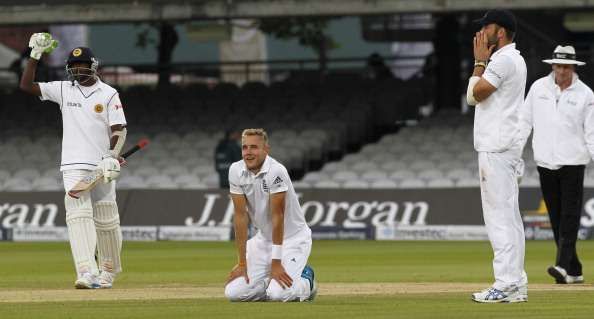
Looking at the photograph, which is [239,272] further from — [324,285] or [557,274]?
[557,274]

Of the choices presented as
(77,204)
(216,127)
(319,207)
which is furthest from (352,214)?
(77,204)

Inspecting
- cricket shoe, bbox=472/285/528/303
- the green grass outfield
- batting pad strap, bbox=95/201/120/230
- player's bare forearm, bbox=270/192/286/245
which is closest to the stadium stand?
the green grass outfield

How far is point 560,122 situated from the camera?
1078 cm

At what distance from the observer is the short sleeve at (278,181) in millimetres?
8680

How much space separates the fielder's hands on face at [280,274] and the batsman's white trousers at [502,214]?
1306 mm

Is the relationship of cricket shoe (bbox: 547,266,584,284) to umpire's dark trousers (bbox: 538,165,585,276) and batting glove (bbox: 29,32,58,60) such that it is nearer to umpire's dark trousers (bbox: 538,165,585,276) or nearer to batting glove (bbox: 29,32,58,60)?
umpire's dark trousers (bbox: 538,165,585,276)

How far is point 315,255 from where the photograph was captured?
622 inches

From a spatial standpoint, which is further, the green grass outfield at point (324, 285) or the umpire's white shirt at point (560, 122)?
→ the umpire's white shirt at point (560, 122)

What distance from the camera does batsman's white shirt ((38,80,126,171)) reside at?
33.2 ft

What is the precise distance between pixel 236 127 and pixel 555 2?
7.51 metres

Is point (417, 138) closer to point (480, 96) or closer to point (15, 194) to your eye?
point (15, 194)

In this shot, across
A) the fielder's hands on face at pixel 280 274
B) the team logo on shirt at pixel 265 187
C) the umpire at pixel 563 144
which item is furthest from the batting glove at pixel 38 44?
the umpire at pixel 563 144

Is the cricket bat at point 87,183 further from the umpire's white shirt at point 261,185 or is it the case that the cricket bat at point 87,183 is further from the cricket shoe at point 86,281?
the umpire's white shirt at point 261,185

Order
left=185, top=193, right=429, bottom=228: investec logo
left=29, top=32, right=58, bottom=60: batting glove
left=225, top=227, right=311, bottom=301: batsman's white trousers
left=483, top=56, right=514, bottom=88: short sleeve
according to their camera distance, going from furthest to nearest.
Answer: left=185, top=193, right=429, bottom=228: investec logo → left=29, top=32, right=58, bottom=60: batting glove → left=225, top=227, right=311, bottom=301: batsman's white trousers → left=483, top=56, right=514, bottom=88: short sleeve
